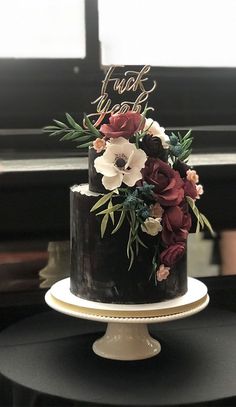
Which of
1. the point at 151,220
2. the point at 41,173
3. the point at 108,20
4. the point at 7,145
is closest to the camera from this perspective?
the point at 151,220

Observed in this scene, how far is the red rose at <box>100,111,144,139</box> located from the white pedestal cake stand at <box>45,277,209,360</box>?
0.25m

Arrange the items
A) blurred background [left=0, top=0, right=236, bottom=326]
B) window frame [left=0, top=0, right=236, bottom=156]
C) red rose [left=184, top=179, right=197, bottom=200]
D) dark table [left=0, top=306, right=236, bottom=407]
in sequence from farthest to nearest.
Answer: window frame [left=0, top=0, right=236, bottom=156], blurred background [left=0, top=0, right=236, bottom=326], red rose [left=184, top=179, right=197, bottom=200], dark table [left=0, top=306, right=236, bottom=407]

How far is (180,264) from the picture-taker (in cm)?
106

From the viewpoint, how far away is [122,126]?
1011 mm

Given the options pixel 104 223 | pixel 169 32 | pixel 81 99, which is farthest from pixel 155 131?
pixel 169 32

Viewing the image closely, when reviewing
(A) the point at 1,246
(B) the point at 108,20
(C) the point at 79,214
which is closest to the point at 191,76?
(B) the point at 108,20

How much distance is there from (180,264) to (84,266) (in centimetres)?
15

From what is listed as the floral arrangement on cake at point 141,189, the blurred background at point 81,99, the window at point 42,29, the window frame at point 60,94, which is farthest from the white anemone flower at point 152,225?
the window at point 42,29

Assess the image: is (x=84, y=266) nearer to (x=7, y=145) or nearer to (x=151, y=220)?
(x=151, y=220)

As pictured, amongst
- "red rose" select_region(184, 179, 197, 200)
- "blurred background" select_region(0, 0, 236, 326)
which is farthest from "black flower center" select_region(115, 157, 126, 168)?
"blurred background" select_region(0, 0, 236, 326)

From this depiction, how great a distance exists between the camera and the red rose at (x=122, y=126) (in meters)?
1.01

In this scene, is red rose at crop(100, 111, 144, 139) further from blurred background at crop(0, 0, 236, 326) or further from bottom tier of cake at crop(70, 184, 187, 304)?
→ blurred background at crop(0, 0, 236, 326)

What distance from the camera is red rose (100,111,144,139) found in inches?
39.8

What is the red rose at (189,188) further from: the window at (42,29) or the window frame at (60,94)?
the window at (42,29)
